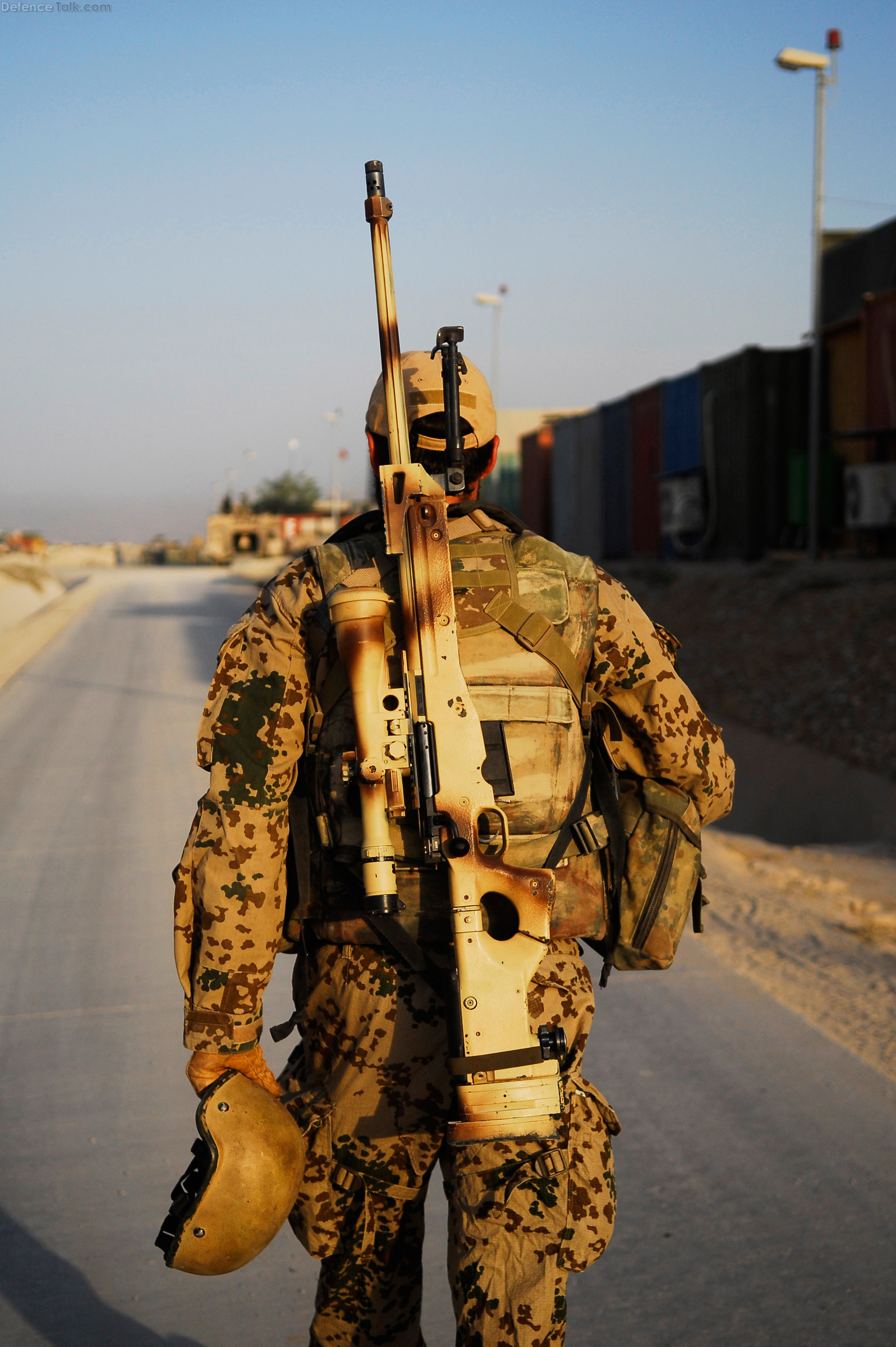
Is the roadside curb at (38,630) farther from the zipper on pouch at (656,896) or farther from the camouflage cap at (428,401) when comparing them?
the zipper on pouch at (656,896)

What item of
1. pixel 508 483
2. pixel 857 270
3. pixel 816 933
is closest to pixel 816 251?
pixel 857 270

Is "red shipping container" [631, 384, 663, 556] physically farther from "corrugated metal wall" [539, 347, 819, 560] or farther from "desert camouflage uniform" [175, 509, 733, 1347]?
"desert camouflage uniform" [175, 509, 733, 1347]

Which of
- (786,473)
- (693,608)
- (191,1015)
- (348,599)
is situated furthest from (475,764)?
(786,473)

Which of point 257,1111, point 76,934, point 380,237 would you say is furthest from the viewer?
point 76,934

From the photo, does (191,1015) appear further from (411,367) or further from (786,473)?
(786,473)

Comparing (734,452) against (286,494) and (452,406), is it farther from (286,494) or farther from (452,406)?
(286,494)

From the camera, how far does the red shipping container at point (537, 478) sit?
33094mm

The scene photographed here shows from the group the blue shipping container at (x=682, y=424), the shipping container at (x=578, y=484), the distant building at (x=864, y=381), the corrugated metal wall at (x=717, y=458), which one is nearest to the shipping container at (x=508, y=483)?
the shipping container at (x=578, y=484)

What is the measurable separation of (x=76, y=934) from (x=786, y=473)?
56.9ft

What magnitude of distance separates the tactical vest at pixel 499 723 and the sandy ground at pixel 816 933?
2388 mm

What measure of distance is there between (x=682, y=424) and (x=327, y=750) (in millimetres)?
21909

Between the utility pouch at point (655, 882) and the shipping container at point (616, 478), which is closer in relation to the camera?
the utility pouch at point (655, 882)

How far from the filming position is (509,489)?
1446 inches

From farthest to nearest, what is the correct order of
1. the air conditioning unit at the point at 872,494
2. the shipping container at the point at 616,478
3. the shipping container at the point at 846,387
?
the shipping container at the point at 616,478 < the shipping container at the point at 846,387 < the air conditioning unit at the point at 872,494
